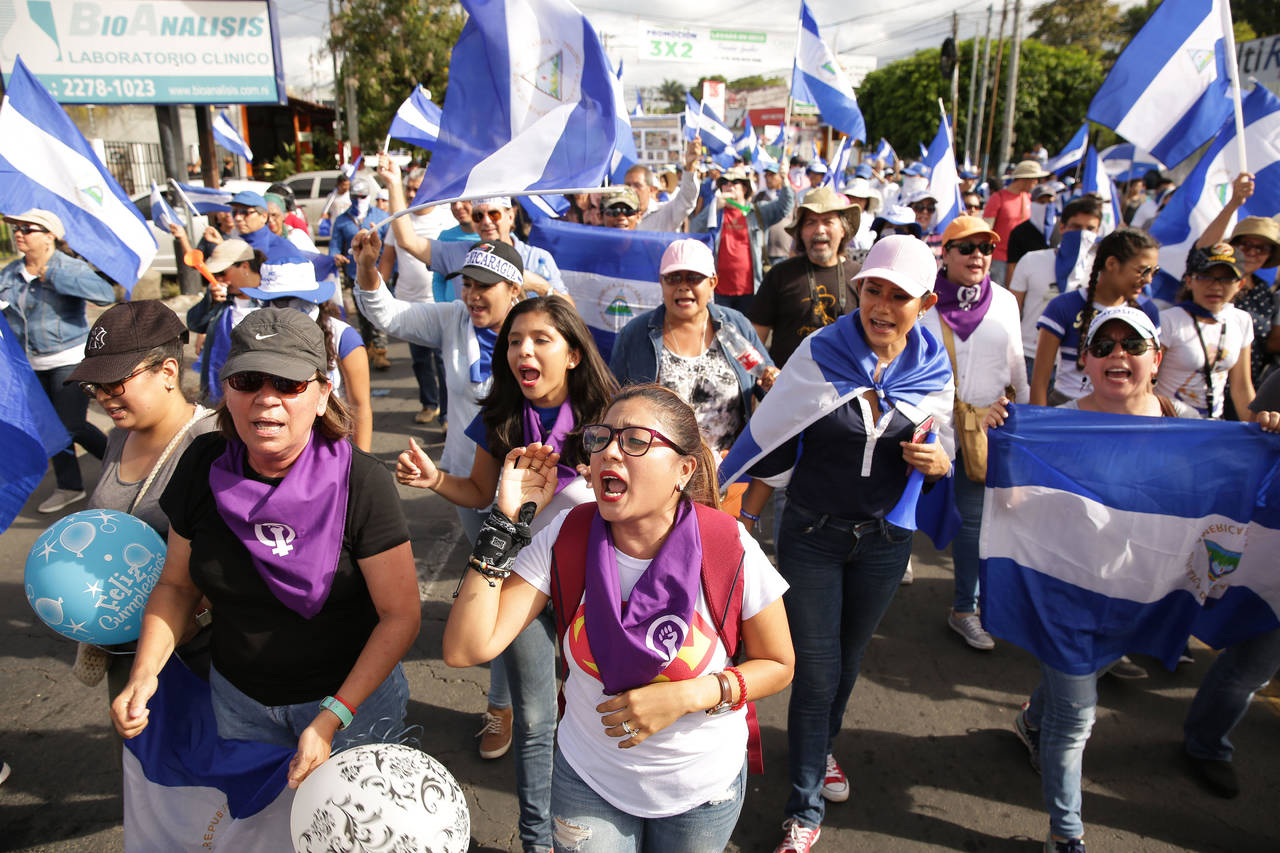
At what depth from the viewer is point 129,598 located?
225cm

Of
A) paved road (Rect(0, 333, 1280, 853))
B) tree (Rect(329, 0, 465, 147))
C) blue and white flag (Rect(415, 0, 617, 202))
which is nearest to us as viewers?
paved road (Rect(0, 333, 1280, 853))

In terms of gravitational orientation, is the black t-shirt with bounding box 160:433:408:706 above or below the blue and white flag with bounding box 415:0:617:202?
below

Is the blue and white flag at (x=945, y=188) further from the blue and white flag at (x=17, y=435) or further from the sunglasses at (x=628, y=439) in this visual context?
the blue and white flag at (x=17, y=435)

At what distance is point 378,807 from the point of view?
1759 millimetres

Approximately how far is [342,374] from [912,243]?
8.49ft

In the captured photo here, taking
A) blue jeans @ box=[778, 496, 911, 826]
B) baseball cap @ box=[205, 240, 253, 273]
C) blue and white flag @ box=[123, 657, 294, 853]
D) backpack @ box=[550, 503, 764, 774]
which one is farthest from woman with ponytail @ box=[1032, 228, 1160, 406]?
baseball cap @ box=[205, 240, 253, 273]

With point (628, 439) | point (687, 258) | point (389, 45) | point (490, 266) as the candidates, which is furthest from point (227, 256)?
point (389, 45)

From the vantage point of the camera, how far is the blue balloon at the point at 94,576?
2.19m

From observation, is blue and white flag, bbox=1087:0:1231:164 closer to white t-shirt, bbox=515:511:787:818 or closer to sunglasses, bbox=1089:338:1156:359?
sunglasses, bbox=1089:338:1156:359

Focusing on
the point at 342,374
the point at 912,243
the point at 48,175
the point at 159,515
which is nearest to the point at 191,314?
the point at 48,175

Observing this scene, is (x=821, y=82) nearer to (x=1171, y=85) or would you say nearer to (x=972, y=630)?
(x=1171, y=85)

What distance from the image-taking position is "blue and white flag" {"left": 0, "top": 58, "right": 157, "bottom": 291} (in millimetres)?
3799

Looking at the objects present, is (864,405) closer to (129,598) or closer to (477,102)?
(477,102)

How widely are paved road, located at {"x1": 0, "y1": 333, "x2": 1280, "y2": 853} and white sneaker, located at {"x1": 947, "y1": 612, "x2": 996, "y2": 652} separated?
6 centimetres
